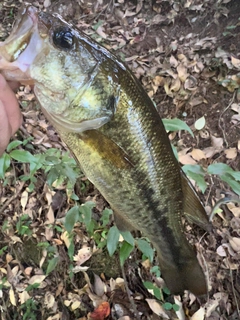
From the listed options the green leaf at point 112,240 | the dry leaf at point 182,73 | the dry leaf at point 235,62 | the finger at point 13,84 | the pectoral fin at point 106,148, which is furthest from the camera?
the dry leaf at point 182,73

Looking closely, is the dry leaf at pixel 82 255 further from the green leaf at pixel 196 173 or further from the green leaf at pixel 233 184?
the green leaf at pixel 233 184

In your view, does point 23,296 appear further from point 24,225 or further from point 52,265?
point 24,225

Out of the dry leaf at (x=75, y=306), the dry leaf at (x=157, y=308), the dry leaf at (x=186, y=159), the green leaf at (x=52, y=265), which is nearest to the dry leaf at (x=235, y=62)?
the dry leaf at (x=186, y=159)

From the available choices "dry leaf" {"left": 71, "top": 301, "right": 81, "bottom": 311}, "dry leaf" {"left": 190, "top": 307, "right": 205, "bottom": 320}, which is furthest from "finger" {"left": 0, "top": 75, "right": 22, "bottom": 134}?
"dry leaf" {"left": 190, "top": 307, "right": 205, "bottom": 320}

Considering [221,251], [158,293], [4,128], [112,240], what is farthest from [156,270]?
[4,128]

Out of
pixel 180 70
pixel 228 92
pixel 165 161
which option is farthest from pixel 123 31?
pixel 165 161
